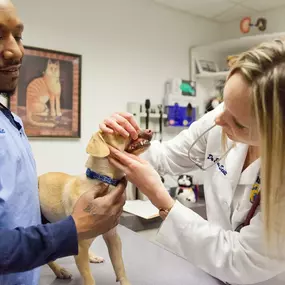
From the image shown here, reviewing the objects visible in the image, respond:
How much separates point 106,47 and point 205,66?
0.94 meters

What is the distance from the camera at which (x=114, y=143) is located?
0.97 metres

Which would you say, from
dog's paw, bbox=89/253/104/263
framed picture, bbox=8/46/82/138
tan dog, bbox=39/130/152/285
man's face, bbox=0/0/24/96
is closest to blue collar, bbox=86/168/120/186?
tan dog, bbox=39/130/152/285

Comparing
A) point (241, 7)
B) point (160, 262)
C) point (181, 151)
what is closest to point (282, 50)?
point (181, 151)

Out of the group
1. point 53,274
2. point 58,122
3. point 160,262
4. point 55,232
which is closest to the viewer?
point 55,232

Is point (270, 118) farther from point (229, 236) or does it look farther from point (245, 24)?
point (245, 24)

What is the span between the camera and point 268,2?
2533mm

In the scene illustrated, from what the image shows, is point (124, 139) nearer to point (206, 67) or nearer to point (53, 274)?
point (53, 274)

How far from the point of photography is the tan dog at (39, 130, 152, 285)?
0.96 meters

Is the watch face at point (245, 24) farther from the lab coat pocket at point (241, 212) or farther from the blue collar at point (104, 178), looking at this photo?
the blue collar at point (104, 178)

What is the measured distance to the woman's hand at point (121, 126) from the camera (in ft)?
3.14

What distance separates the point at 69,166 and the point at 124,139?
4.21 ft

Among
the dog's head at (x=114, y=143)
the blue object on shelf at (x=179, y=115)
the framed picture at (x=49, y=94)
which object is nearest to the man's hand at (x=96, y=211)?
the dog's head at (x=114, y=143)

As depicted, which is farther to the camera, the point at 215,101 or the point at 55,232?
the point at 215,101

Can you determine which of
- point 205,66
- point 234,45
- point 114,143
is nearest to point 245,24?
point 234,45
